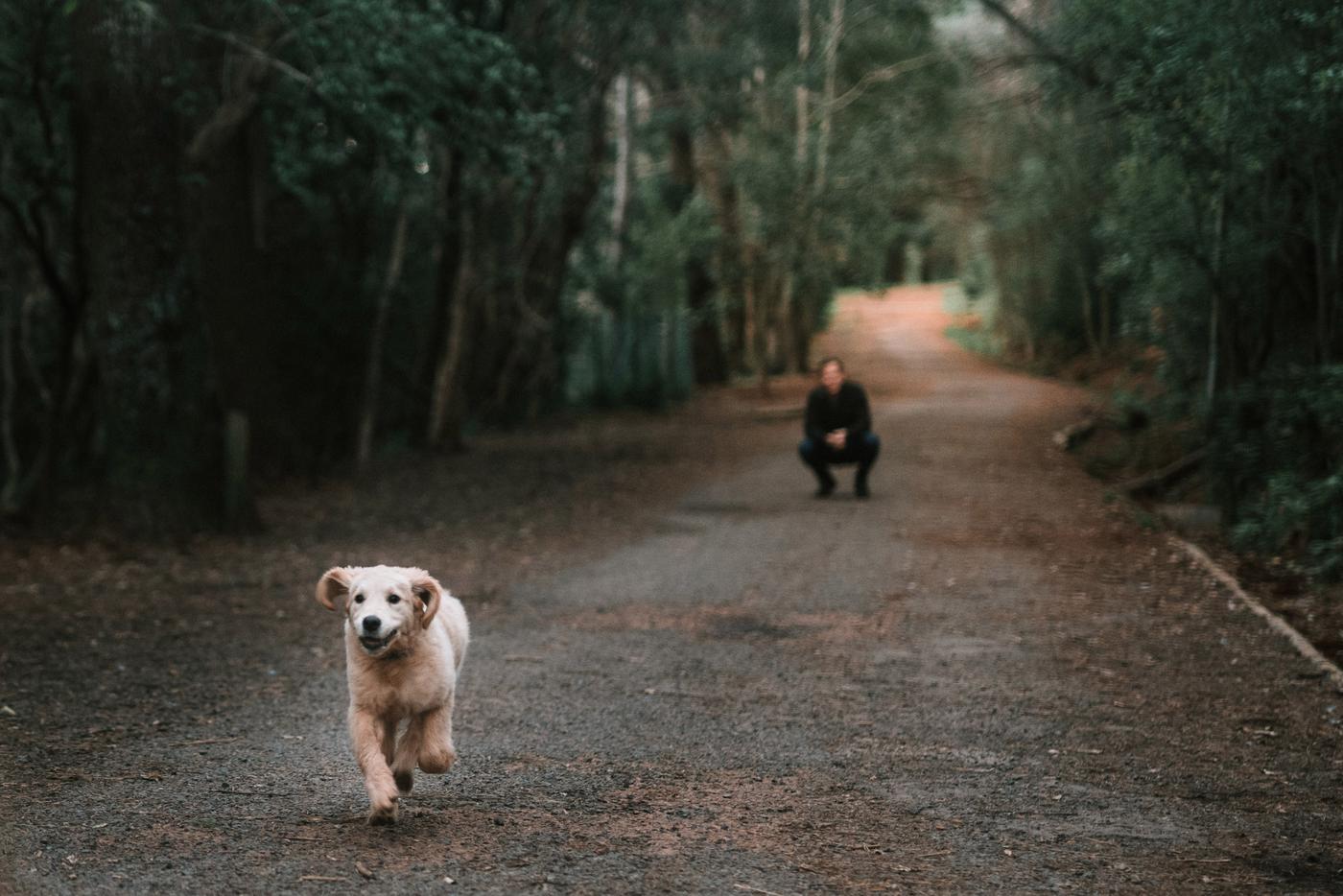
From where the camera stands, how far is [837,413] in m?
16.9

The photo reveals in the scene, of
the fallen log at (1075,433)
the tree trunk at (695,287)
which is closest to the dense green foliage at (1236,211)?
the fallen log at (1075,433)

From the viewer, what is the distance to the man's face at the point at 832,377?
54.7ft

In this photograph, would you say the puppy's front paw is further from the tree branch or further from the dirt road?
the tree branch

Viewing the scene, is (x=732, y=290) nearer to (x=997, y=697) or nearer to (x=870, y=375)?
(x=870, y=375)

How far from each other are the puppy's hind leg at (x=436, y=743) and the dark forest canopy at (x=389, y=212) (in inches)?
309

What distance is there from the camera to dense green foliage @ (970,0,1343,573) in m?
12.2

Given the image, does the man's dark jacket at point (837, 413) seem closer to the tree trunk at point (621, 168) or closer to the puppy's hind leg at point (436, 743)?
the puppy's hind leg at point (436, 743)

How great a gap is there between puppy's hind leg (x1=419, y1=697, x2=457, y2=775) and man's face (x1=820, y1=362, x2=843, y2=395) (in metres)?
11.5

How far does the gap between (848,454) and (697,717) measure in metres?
9.75

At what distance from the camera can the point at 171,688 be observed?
816cm

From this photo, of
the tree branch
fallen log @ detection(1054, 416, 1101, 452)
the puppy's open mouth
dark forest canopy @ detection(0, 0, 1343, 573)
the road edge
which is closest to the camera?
the puppy's open mouth

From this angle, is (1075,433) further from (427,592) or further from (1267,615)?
(427,592)

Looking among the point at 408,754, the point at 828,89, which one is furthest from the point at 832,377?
the point at 828,89

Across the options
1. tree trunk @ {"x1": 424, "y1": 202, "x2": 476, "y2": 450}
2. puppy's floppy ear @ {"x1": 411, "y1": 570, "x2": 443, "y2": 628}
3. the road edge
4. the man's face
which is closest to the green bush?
the road edge
